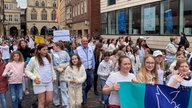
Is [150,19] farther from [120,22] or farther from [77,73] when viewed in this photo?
[77,73]

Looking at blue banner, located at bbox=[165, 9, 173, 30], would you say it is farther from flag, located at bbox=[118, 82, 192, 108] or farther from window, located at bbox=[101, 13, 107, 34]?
flag, located at bbox=[118, 82, 192, 108]

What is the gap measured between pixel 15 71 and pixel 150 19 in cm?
1606

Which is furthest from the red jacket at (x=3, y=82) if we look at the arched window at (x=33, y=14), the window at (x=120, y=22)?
the arched window at (x=33, y=14)

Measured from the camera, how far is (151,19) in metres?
22.6

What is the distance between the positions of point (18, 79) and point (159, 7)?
15.2 m

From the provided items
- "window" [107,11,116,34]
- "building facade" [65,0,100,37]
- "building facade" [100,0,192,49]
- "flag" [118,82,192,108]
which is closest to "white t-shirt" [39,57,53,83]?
"flag" [118,82,192,108]

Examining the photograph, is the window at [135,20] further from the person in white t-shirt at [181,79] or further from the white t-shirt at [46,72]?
the person in white t-shirt at [181,79]

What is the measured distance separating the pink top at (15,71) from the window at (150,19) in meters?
14.9

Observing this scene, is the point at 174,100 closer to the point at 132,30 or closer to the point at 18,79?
the point at 18,79

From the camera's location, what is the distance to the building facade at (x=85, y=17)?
41309 millimetres

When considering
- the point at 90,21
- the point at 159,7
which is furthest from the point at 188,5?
the point at 90,21

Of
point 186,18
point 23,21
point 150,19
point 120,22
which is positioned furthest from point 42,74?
point 23,21

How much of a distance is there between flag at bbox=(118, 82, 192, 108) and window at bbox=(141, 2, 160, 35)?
55.5ft

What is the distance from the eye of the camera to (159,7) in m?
21.5
